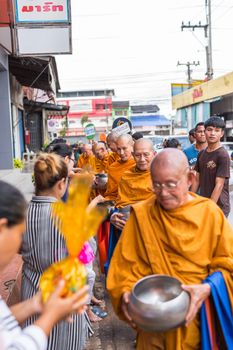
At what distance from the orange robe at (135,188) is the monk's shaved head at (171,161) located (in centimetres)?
136

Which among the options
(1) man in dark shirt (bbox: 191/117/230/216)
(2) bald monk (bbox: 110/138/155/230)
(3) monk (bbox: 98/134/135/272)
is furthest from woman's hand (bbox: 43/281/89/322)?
(3) monk (bbox: 98/134/135/272)

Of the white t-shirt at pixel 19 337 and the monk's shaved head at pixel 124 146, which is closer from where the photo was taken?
the white t-shirt at pixel 19 337

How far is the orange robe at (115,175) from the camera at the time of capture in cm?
441

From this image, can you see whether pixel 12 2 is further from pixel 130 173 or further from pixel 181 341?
pixel 181 341

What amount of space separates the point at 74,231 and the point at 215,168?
9.76ft

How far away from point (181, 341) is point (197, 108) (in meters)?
22.2

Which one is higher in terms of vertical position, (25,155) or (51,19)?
(51,19)

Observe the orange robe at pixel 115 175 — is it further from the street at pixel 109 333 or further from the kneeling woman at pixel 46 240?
the kneeling woman at pixel 46 240

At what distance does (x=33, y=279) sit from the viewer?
90.7 inches

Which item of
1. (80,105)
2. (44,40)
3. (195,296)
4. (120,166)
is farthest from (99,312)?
(80,105)

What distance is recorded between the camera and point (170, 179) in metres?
1.94

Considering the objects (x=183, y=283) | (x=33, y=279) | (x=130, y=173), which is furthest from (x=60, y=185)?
(x=130, y=173)

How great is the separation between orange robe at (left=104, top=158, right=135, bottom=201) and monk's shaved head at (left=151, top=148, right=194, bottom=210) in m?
2.41

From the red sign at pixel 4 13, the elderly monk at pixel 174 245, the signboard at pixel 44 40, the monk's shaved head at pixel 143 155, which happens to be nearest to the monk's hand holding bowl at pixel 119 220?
the monk's shaved head at pixel 143 155
